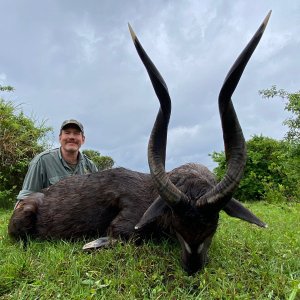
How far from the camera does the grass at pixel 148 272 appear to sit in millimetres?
3854

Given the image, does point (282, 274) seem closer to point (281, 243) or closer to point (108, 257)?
point (281, 243)

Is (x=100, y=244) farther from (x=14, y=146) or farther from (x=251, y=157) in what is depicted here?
(x=251, y=157)

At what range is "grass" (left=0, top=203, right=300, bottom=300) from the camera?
385 centimetres

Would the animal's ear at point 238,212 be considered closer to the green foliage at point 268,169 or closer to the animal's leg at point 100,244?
the animal's leg at point 100,244

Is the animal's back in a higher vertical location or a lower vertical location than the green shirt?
lower

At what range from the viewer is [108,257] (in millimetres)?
4562

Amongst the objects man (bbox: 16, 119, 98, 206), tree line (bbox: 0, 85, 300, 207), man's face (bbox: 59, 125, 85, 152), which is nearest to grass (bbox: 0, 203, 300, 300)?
man (bbox: 16, 119, 98, 206)

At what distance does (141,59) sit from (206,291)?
2232mm

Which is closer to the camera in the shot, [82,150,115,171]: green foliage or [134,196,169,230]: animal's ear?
[134,196,169,230]: animal's ear

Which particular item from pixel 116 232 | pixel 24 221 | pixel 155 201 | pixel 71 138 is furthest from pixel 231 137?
pixel 71 138

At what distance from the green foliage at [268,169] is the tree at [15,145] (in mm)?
7015

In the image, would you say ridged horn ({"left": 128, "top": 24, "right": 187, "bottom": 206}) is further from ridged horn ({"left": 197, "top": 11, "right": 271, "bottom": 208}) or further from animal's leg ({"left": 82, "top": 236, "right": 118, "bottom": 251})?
animal's leg ({"left": 82, "top": 236, "right": 118, "bottom": 251})

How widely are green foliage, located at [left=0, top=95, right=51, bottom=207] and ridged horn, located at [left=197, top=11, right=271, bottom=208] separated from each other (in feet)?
35.5

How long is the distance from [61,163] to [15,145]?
7.98 meters
